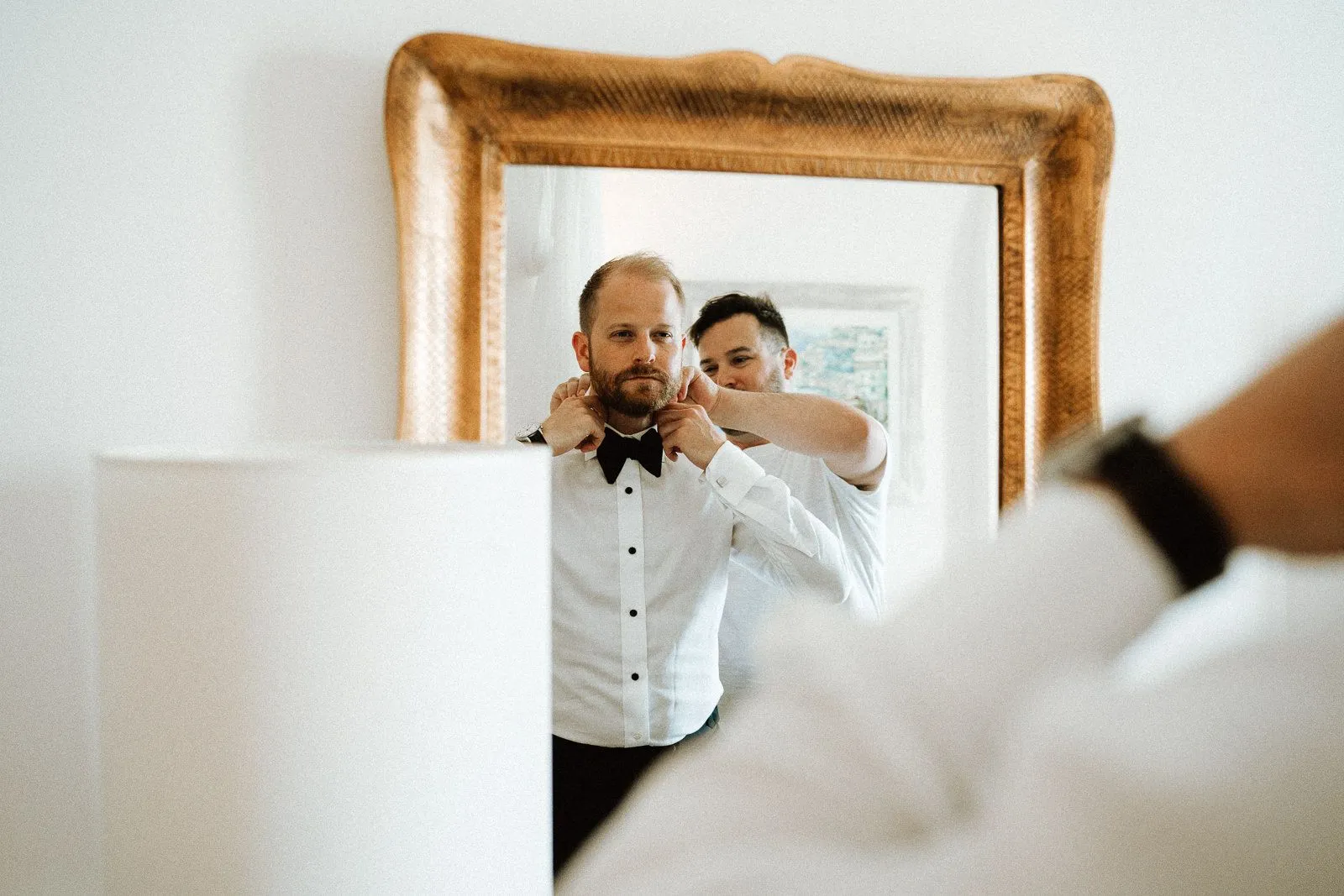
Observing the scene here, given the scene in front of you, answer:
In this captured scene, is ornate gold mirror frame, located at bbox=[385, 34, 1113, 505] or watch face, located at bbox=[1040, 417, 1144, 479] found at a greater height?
ornate gold mirror frame, located at bbox=[385, 34, 1113, 505]

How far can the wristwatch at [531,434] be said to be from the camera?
1057 millimetres

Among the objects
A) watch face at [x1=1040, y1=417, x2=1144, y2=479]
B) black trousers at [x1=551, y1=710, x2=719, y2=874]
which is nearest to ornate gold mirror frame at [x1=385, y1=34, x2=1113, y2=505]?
black trousers at [x1=551, y1=710, x2=719, y2=874]

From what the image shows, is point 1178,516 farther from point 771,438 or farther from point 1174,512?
point 771,438

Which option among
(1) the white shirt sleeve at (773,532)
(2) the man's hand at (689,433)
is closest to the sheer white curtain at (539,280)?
(2) the man's hand at (689,433)

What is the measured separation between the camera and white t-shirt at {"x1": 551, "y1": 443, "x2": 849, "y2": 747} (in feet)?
3.42

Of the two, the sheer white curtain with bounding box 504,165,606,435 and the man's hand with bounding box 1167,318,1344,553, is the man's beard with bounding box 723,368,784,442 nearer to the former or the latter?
the sheer white curtain with bounding box 504,165,606,435

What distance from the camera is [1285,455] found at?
0.91ft

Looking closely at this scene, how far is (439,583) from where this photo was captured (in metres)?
0.62

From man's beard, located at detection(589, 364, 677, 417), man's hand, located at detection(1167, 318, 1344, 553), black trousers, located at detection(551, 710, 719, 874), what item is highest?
man's beard, located at detection(589, 364, 677, 417)

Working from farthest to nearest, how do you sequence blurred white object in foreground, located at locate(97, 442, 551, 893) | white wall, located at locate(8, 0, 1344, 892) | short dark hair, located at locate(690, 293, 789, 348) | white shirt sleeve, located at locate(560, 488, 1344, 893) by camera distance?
1. short dark hair, located at locate(690, 293, 789, 348)
2. white wall, located at locate(8, 0, 1344, 892)
3. blurred white object in foreground, located at locate(97, 442, 551, 893)
4. white shirt sleeve, located at locate(560, 488, 1344, 893)

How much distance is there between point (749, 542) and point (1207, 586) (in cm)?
77

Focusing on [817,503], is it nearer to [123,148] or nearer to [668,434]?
[668,434]

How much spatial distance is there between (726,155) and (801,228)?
13 centimetres

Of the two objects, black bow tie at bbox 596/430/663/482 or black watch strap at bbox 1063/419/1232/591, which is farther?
black bow tie at bbox 596/430/663/482
